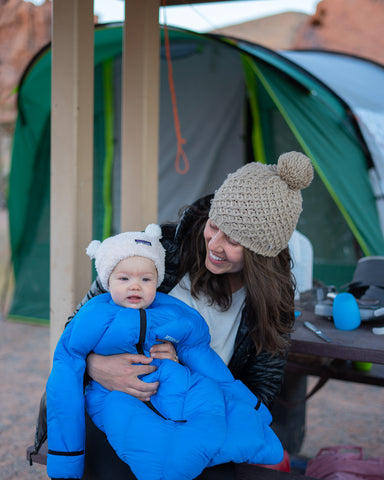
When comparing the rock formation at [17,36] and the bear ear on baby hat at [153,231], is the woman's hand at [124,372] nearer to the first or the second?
the bear ear on baby hat at [153,231]

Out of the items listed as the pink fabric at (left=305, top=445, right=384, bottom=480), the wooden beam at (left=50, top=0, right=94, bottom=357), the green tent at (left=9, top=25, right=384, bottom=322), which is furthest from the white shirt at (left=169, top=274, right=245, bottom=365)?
the green tent at (left=9, top=25, right=384, bottom=322)

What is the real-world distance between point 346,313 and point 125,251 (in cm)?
79

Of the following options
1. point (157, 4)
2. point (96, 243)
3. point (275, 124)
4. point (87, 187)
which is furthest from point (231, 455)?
point (275, 124)

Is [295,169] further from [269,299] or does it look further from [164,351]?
[164,351]

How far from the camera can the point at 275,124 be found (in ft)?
13.6

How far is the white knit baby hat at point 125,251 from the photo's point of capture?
4.61ft

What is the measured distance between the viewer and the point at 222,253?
1450mm

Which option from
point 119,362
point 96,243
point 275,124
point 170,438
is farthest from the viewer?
point 275,124

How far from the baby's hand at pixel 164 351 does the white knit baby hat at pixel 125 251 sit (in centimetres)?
19

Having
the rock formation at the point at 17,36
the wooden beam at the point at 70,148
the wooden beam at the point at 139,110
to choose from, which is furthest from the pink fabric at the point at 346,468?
the rock formation at the point at 17,36

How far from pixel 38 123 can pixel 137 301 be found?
3.47 m

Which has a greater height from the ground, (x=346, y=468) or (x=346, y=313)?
(x=346, y=313)

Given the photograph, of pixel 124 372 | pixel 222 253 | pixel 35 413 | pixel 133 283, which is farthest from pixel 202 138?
pixel 124 372

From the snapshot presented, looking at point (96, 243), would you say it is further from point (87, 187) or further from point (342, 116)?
point (342, 116)
